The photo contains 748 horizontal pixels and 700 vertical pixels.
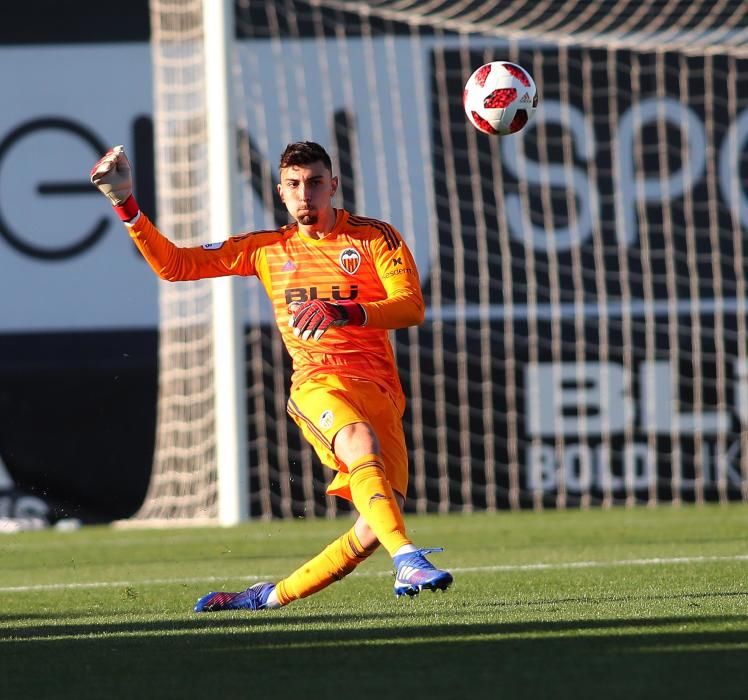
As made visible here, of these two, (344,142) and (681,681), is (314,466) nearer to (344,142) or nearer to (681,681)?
(344,142)

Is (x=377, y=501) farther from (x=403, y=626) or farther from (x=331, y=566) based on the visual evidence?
(x=403, y=626)

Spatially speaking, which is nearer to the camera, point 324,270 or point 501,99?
point 324,270

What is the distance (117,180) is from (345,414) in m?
1.26

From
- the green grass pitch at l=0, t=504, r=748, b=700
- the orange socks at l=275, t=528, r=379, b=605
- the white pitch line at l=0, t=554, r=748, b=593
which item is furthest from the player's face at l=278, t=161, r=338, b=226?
the white pitch line at l=0, t=554, r=748, b=593

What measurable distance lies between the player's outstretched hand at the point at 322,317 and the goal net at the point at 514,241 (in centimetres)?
655

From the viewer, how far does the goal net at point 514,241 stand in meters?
12.2

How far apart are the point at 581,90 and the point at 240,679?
356 inches

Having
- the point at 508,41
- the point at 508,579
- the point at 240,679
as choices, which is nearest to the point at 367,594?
the point at 508,579

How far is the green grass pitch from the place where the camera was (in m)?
4.06

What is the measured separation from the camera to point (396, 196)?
40.7 ft

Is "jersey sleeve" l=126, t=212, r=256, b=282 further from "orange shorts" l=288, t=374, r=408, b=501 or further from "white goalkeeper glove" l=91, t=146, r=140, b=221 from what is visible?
"orange shorts" l=288, t=374, r=408, b=501

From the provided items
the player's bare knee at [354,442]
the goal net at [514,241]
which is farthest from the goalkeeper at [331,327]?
the goal net at [514,241]

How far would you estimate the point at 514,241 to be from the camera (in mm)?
12461

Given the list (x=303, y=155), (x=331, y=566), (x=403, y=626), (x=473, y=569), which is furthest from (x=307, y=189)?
(x=473, y=569)
